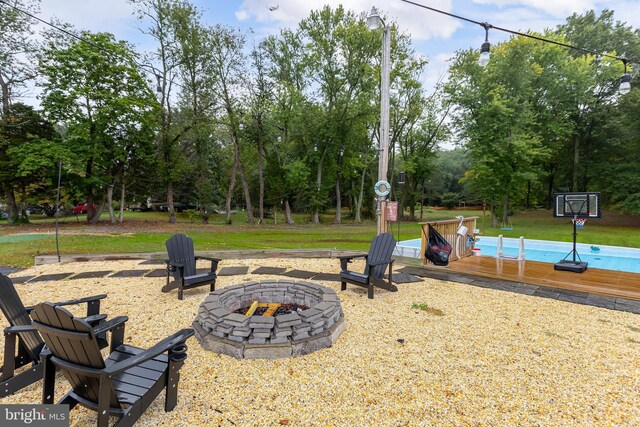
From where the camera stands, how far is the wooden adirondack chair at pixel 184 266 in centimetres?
403

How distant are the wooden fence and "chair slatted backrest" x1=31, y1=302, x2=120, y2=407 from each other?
554cm

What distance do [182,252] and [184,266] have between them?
0.30 m

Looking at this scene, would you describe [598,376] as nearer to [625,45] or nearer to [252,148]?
[252,148]

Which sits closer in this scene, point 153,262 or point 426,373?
point 426,373

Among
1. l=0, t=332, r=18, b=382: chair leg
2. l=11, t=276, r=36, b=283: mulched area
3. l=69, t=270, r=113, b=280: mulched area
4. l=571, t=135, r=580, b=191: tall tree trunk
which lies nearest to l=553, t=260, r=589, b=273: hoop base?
l=0, t=332, r=18, b=382: chair leg

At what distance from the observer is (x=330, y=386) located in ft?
7.30

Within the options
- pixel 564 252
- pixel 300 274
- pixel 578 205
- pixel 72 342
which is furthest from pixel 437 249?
pixel 72 342

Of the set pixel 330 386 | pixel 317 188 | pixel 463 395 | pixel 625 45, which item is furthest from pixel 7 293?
pixel 625 45

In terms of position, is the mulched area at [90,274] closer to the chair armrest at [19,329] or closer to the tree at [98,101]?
the chair armrest at [19,329]

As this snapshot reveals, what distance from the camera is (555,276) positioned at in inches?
207

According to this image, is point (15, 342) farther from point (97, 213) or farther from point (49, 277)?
point (97, 213)

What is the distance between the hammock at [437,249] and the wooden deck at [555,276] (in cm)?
23

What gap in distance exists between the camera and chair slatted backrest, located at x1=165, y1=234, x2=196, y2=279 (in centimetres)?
431

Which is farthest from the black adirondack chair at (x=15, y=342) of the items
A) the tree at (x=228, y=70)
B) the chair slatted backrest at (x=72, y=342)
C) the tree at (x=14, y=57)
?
the tree at (x=14, y=57)
